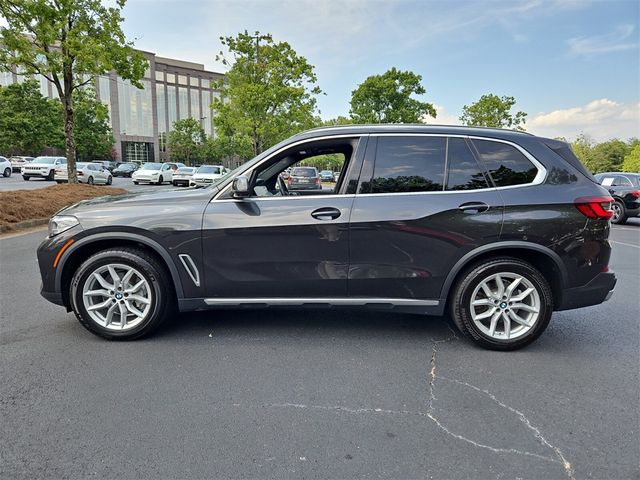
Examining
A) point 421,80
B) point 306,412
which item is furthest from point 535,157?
point 421,80

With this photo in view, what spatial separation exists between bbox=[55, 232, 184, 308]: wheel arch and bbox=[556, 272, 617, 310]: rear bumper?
3.35 meters

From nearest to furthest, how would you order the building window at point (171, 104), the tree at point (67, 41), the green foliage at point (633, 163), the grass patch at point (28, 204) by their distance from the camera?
1. the grass patch at point (28, 204)
2. the tree at point (67, 41)
3. the green foliage at point (633, 163)
4. the building window at point (171, 104)

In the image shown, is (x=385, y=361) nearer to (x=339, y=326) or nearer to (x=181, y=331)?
(x=339, y=326)

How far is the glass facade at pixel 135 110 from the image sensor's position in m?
78.1

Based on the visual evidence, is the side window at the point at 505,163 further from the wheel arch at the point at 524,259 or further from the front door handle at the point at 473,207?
the wheel arch at the point at 524,259

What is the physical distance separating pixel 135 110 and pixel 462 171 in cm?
8836

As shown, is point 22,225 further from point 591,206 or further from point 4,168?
point 4,168

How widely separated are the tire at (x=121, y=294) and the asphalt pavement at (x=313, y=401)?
0.49 feet

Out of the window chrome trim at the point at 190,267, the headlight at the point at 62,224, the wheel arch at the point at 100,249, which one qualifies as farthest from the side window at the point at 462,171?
the headlight at the point at 62,224

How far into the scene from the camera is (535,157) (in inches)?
146

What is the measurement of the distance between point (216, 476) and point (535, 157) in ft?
11.3

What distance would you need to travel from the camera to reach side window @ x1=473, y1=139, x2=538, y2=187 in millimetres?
3676

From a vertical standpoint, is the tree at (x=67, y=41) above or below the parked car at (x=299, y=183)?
above

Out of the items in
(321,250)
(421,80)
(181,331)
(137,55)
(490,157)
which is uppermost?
(421,80)
